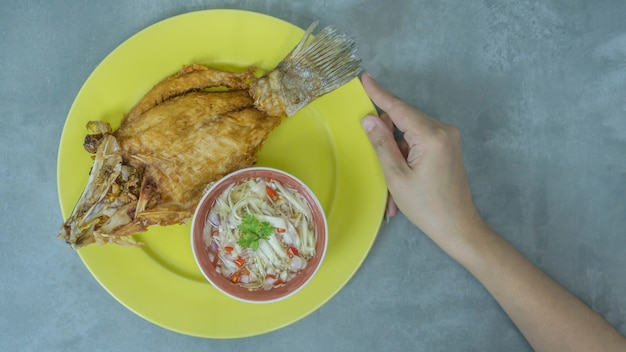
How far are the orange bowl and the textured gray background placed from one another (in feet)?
1.90

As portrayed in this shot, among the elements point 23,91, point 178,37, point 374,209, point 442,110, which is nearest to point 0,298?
point 23,91

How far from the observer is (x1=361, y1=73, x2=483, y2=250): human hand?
2.86 m

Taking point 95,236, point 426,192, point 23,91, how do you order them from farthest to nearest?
point 23,91 → point 426,192 → point 95,236

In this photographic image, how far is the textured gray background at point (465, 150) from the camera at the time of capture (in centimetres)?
320

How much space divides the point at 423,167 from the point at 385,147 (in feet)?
0.75

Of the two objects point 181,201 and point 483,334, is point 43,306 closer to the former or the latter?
point 181,201

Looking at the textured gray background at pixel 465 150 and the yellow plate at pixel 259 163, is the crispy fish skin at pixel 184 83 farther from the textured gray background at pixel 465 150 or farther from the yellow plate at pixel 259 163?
the textured gray background at pixel 465 150

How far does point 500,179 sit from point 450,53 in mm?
842

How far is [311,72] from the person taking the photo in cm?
285

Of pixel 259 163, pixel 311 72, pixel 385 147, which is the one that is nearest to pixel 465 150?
pixel 385 147

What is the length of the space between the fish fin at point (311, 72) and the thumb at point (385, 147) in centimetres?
27

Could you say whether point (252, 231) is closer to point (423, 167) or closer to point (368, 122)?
point (368, 122)

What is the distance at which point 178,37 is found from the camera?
2916mm

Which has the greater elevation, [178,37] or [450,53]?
[178,37]
